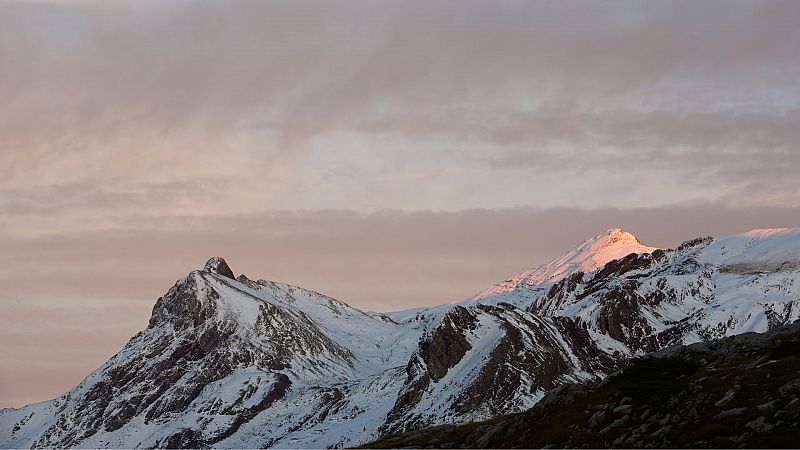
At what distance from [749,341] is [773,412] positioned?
146 ft

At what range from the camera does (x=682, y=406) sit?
151 meters

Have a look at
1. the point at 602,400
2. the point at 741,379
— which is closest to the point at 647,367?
the point at 602,400

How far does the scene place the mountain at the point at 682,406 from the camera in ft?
454

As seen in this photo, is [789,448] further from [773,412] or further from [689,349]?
[689,349]

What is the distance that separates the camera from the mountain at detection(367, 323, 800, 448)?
13850 centimetres

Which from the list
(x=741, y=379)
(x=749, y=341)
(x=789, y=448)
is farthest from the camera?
(x=749, y=341)

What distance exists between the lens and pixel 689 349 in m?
185

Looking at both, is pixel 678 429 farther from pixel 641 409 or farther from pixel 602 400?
pixel 602 400

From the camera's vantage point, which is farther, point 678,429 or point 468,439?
point 468,439

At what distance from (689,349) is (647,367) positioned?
15138mm

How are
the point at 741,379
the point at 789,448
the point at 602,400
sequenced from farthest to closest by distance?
the point at 602,400, the point at 741,379, the point at 789,448

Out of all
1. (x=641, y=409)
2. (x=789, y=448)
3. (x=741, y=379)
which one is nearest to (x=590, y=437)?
(x=641, y=409)

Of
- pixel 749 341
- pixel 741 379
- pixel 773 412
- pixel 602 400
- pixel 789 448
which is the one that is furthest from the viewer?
pixel 749 341

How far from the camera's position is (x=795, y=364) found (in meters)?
155
